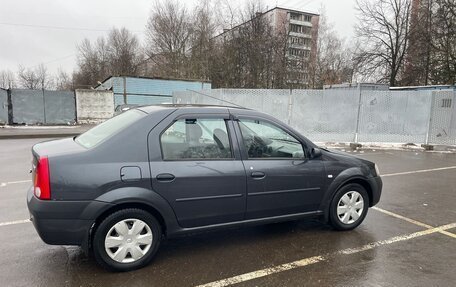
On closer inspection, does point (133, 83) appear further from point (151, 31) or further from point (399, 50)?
point (399, 50)

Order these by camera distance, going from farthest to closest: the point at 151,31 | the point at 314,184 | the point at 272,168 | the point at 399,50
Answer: the point at 151,31, the point at 399,50, the point at 314,184, the point at 272,168

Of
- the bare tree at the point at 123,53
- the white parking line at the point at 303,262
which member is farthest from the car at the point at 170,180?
the bare tree at the point at 123,53

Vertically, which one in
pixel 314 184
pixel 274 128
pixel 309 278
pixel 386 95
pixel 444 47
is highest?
pixel 444 47

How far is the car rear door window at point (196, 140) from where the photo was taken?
3586 mm

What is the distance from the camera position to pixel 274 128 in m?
4.23

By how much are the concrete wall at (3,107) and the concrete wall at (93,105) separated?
13.9ft

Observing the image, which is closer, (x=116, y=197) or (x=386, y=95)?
(x=116, y=197)

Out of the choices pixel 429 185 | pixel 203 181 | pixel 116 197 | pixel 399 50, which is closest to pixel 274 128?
pixel 203 181

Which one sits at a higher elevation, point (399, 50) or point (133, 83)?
point (399, 50)

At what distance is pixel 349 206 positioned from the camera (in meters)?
4.63

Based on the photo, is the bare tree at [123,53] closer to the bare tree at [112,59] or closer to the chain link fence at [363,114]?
the bare tree at [112,59]

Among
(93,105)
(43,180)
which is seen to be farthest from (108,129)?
(93,105)

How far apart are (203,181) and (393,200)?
4.15 meters

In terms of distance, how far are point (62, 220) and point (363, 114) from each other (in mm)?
12738
